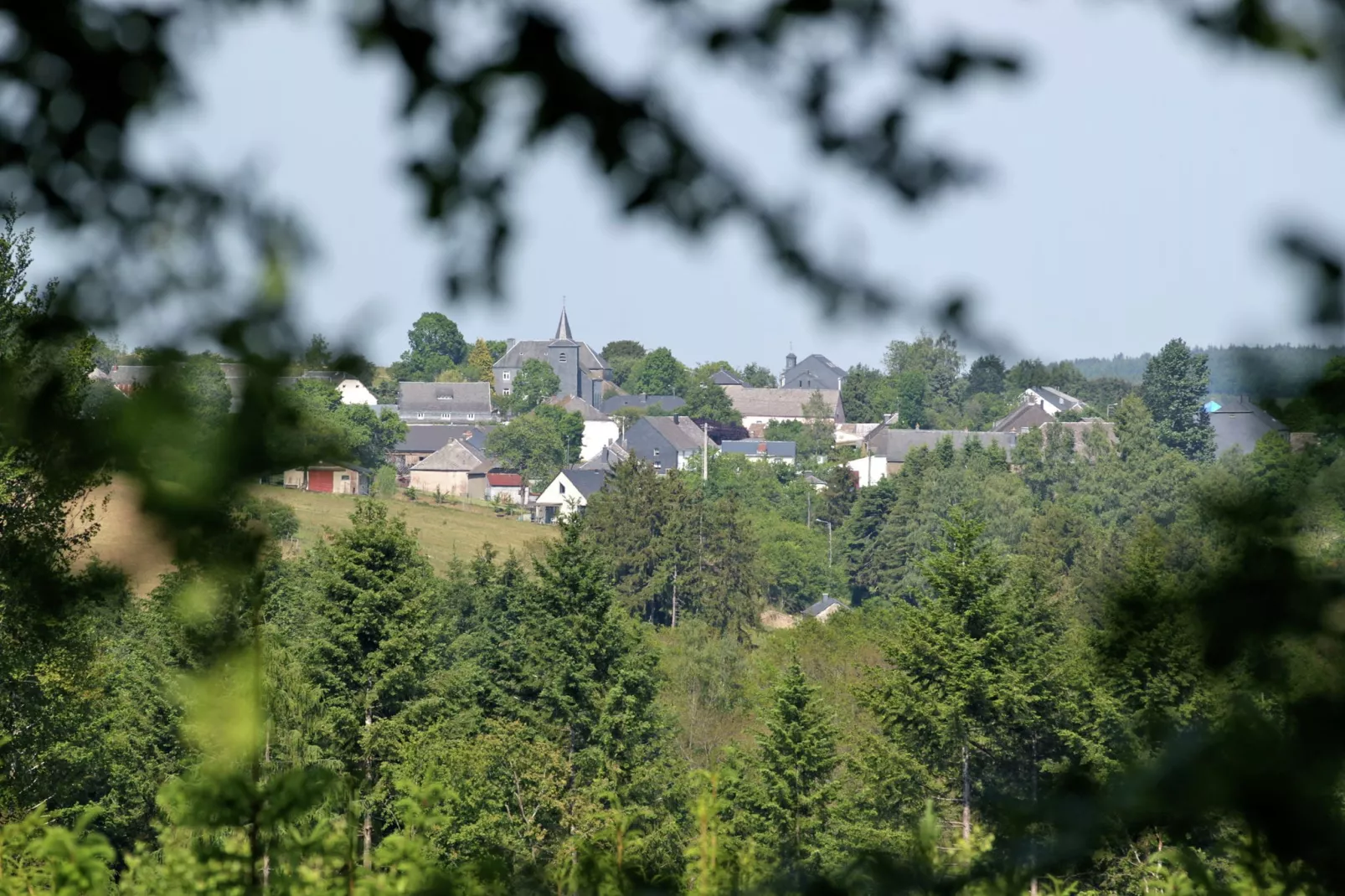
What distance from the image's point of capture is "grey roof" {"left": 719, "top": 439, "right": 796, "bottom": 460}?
107 m

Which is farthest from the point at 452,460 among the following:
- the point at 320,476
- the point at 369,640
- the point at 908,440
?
the point at 320,476

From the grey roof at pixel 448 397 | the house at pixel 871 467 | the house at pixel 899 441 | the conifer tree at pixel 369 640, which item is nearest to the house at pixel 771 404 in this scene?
the house at pixel 871 467

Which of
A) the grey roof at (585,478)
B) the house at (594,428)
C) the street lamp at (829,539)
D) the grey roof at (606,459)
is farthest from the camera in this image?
the house at (594,428)

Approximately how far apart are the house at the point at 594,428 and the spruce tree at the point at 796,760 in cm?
8332

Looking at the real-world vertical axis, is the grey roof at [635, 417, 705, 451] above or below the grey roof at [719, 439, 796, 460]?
above

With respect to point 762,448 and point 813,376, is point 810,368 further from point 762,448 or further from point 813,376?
point 762,448

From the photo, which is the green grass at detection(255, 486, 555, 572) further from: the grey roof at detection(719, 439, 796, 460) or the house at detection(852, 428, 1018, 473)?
the house at detection(852, 428, 1018, 473)

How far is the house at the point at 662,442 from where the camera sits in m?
106

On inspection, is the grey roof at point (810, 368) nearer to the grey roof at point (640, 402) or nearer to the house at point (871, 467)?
the grey roof at point (640, 402)

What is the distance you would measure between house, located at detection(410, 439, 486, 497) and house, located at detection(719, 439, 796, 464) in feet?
68.8

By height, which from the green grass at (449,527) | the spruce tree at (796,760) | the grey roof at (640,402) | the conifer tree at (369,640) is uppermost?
the grey roof at (640,402)

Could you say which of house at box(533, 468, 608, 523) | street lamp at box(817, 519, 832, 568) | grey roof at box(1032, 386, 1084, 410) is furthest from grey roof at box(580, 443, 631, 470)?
grey roof at box(1032, 386, 1084, 410)

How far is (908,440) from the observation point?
331 ft

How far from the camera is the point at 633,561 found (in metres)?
64.4
